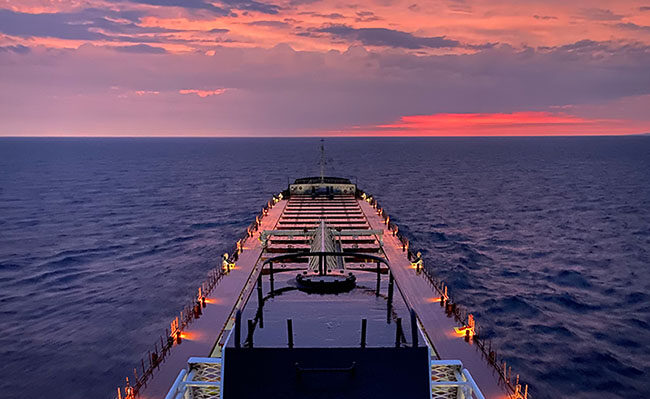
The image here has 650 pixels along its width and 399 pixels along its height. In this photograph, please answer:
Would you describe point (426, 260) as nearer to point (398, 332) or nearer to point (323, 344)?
point (323, 344)

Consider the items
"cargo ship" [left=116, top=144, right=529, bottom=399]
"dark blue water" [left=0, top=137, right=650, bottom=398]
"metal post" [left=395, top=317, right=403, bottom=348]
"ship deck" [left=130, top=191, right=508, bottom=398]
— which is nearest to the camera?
"cargo ship" [left=116, top=144, right=529, bottom=399]

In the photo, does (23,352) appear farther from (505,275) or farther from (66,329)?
(505,275)

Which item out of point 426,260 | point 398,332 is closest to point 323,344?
point 398,332

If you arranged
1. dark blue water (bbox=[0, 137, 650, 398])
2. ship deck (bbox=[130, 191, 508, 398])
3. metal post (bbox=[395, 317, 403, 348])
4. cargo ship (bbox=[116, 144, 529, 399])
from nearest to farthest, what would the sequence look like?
cargo ship (bbox=[116, 144, 529, 399]), metal post (bbox=[395, 317, 403, 348]), ship deck (bbox=[130, 191, 508, 398]), dark blue water (bbox=[0, 137, 650, 398])

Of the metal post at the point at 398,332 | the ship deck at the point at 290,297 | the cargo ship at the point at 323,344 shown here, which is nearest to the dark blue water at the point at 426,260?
the cargo ship at the point at 323,344

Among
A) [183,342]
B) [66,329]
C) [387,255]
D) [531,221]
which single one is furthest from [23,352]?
[531,221]

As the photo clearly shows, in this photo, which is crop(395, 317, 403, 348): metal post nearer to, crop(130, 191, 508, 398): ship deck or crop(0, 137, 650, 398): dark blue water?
crop(130, 191, 508, 398): ship deck

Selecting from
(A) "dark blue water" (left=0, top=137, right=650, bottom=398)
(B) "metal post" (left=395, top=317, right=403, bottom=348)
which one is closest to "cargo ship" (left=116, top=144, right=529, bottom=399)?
(B) "metal post" (left=395, top=317, right=403, bottom=348)

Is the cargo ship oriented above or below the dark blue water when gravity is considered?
above

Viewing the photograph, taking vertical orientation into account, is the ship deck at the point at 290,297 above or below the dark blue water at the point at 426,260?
above

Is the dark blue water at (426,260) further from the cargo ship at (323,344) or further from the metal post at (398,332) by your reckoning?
the metal post at (398,332)

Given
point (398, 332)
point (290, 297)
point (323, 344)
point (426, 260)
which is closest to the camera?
point (398, 332)

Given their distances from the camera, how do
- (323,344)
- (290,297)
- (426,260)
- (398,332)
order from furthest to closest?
(426,260) → (290,297) → (323,344) → (398,332)

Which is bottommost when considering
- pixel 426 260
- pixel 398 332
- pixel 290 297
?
pixel 426 260
